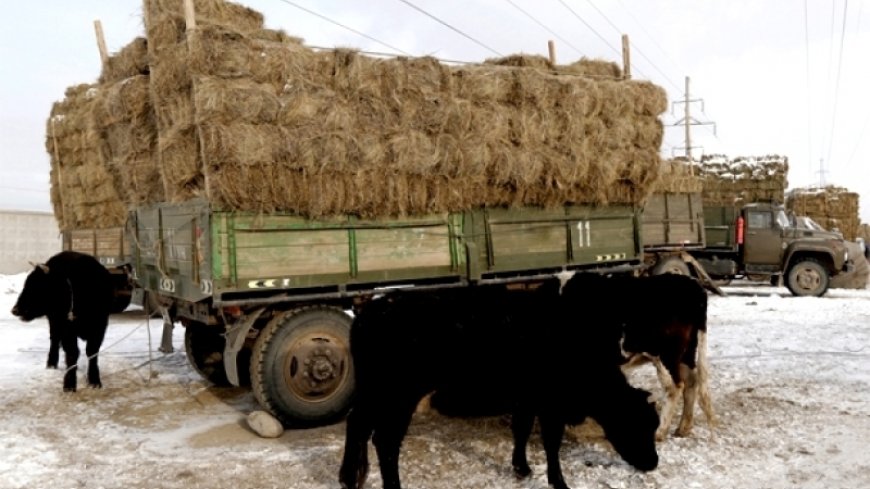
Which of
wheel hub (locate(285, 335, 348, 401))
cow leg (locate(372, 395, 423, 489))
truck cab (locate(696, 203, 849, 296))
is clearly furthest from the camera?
truck cab (locate(696, 203, 849, 296))

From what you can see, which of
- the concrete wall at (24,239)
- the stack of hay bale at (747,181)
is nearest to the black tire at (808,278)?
the stack of hay bale at (747,181)

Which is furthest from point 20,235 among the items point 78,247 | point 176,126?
point 176,126

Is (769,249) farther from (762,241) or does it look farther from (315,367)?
(315,367)

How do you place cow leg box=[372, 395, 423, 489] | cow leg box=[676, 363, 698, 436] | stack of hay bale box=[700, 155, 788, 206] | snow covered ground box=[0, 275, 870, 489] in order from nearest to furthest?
cow leg box=[372, 395, 423, 489], snow covered ground box=[0, 275, 870, 489], cow leg box=[676, 363, 698, 436], stack of hay bale box=[700, 155, 788, 206]

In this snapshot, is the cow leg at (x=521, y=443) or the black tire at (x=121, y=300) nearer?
the cow leg at (x=521, y=443)

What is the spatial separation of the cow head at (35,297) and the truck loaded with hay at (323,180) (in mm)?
1100

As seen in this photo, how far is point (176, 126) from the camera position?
624cm

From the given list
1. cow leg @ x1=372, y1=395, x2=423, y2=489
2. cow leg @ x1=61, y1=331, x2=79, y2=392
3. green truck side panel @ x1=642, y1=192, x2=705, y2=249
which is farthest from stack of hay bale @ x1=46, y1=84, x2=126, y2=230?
Result: green truck side panel @ x1=642, y1=192, x2=705, y2=249

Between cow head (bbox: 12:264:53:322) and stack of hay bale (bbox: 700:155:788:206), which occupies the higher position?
stack of hay bale (bbox: 700:155:788:206)

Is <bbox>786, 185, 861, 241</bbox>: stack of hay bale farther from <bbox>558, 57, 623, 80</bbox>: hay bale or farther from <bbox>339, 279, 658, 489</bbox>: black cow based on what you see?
<bbox>339, 279, 658, 489</bbox>: black cow

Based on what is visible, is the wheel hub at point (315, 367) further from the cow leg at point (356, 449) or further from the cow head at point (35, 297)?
the cow head at point (35, 297)

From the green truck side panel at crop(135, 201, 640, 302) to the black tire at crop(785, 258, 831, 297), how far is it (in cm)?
1060

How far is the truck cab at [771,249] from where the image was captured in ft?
54.3

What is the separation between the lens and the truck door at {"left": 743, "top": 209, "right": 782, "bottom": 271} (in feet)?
55.7
